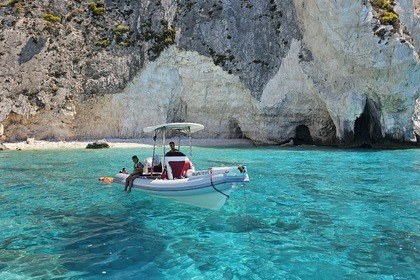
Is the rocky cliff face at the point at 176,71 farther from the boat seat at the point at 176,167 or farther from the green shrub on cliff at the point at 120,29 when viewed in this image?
the boat seat at the point at 176,167

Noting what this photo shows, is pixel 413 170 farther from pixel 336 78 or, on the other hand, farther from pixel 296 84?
pixel 296 84

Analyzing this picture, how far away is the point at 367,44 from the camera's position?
31.0 m

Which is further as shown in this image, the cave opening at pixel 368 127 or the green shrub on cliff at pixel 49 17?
the green shrub on cliff at pixel 49 17

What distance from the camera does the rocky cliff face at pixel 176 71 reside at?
122ft

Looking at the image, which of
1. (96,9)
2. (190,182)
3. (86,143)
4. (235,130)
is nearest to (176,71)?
(235,130)

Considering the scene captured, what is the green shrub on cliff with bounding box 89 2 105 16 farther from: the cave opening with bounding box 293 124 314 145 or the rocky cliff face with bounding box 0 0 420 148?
the cave opening with bounding box 293 124 314 145

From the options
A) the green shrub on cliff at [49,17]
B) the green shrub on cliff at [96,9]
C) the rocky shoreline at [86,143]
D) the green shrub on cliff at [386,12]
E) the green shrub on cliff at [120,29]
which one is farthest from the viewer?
the green shrub on cliff at [96,9]

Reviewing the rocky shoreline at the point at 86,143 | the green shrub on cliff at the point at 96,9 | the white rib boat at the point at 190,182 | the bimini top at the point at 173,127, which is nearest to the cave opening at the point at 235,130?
the rocky shoreline at the point at 86,143

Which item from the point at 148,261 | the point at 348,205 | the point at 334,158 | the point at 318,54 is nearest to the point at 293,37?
the point at 318,54

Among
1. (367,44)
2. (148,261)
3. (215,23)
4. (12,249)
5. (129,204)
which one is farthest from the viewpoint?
(215,23)

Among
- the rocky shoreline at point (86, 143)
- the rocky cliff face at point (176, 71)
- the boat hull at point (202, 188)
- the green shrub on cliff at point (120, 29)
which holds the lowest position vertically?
the boat hull at point (202, 188)

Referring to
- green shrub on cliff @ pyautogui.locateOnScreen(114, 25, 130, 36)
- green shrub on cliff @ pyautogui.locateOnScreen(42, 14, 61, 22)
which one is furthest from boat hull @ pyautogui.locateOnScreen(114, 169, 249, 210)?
green shrub on cliff @ pyautogui.locateOnScreen(42, 14, 61, 22)

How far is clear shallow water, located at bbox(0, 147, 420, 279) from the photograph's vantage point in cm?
680

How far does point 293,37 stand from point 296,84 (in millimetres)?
5472
